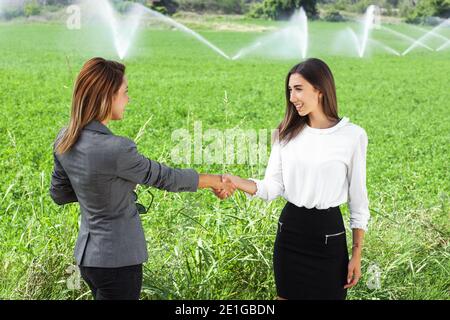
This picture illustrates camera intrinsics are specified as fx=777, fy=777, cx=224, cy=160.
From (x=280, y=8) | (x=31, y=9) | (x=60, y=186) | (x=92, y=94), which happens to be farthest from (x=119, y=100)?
(x=280, y=8)

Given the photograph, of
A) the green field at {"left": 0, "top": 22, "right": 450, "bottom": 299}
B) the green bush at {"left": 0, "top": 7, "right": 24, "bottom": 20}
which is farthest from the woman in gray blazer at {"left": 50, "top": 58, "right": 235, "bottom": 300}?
the green bush at {"left": 0, "top": 7, "right": 24, "bottom": 20}

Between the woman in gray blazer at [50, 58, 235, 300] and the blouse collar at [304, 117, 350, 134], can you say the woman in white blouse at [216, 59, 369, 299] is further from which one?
the woman in gray blazer at [50, 58, 235, 300]

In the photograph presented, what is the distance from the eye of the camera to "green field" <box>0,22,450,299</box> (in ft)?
13.1

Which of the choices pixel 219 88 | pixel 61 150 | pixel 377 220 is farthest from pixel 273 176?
pixel 219 88

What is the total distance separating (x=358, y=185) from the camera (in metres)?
3.04

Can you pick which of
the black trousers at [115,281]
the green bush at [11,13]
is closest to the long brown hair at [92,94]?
the black trousers at [115,281]

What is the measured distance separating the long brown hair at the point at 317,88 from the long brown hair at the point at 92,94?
705 millimetres

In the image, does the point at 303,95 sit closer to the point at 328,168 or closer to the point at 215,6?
the point at 328,168

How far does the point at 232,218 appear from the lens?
4.46m

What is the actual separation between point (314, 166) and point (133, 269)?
0.80 m

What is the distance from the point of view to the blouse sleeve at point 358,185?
3014 millimetres

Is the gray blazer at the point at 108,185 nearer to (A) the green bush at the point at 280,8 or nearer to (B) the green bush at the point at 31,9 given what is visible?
(B) the green bush at the point at 31,9

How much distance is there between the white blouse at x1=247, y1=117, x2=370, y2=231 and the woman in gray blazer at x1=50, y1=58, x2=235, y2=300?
1.41ft

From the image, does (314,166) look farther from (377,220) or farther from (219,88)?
(219,88)
